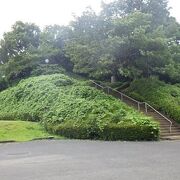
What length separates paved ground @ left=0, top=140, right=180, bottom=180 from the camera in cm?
1032

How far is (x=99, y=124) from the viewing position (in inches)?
850

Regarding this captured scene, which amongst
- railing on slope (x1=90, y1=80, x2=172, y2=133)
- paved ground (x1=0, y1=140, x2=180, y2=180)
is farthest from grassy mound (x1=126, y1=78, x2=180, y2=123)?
paved ground (x1=0, y1=140, x2=180, y2=180)

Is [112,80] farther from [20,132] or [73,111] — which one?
[20,132]

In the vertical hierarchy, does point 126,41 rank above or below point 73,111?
above

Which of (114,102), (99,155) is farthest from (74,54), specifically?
(99,155)

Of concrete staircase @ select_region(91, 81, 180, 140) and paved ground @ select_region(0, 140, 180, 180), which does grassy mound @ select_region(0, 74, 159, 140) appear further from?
paved ground @ select_region(0, 140, 180, 180)

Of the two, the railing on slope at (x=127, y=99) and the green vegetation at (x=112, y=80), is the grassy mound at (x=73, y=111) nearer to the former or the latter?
the green vegetation at (x=112, y=80)

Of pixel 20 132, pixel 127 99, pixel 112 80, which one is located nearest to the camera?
pixel 20 132

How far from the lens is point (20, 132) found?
23.4m

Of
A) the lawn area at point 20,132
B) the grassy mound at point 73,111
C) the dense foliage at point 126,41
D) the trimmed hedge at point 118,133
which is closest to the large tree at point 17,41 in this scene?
the grassy mound at point 73,111

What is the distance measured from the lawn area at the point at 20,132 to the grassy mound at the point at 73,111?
30.5 inches

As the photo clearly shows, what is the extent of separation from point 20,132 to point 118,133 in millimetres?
6431

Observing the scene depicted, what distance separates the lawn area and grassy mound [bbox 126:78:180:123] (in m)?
8.91

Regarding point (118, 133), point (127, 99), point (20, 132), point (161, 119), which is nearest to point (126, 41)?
point (127, 99)
